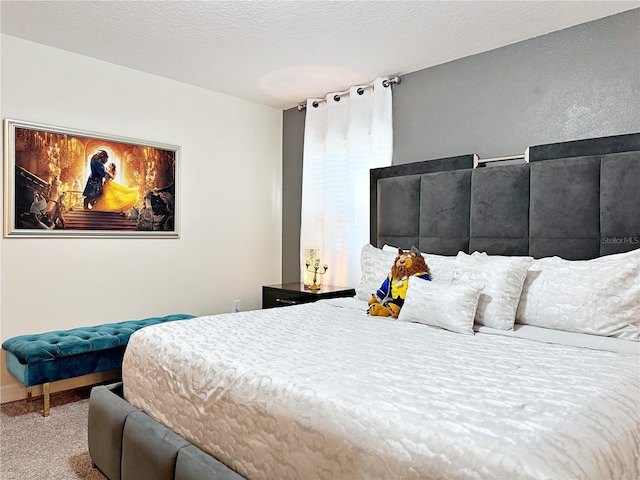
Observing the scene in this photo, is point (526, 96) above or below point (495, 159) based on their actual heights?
above

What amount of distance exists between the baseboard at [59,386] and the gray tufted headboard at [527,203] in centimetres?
243

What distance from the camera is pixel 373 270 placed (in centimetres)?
319

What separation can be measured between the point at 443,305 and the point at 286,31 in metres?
2.05

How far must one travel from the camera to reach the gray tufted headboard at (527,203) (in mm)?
2543

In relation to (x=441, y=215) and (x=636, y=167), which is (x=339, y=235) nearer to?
(x=441, y=215)

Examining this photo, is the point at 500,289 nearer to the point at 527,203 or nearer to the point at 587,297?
the point at 587,297

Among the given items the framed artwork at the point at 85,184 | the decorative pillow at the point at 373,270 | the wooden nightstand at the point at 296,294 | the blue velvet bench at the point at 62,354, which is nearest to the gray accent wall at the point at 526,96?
the decorative pillow at the point at 373,270

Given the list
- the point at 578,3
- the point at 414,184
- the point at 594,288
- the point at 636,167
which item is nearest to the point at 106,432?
the point at 594,288

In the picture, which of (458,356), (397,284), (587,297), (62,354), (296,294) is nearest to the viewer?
(458,356)

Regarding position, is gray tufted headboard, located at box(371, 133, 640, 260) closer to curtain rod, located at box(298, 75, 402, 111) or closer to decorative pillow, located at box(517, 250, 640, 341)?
decorative pillow, located at box(517, 250, 640, 341)

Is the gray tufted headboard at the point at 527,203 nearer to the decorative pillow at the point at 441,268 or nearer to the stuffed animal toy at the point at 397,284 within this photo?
the decorative pillow at the point at 441,268

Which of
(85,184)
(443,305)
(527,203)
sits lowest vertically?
(443,305)

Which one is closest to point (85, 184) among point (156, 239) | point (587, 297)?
point (156, 239)

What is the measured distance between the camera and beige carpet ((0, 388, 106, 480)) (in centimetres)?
225
